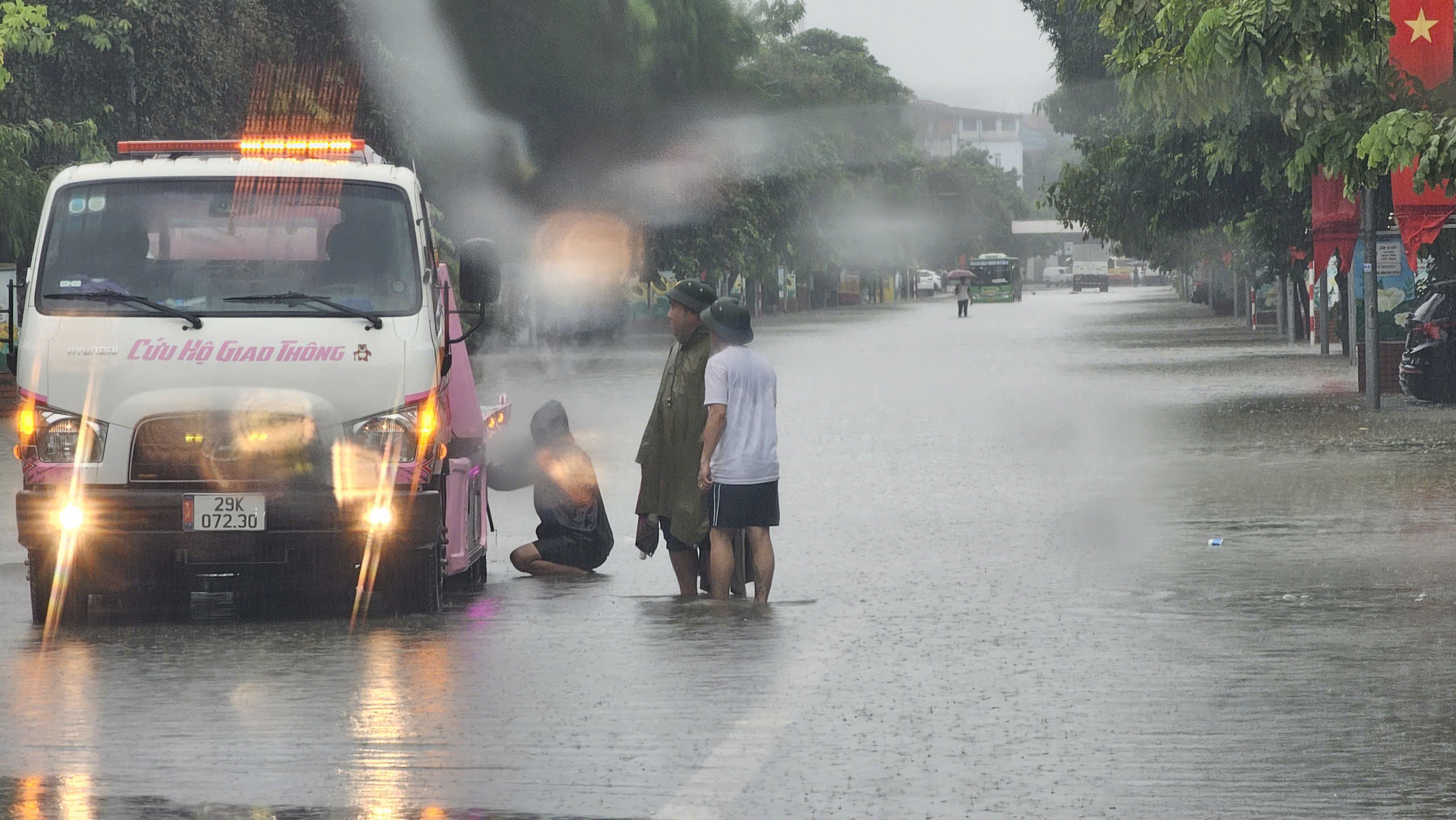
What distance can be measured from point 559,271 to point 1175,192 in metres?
18.8

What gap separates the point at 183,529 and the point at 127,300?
110 centimetres

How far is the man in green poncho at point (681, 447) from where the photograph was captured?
1138cm

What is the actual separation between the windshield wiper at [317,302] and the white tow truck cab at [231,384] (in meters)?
0.01

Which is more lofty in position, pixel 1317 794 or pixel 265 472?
pixel 265 472

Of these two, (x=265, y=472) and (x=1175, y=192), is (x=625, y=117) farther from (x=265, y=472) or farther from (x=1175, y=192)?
(x=265, y=472)

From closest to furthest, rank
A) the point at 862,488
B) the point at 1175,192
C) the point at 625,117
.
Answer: the point at 862,488 → the point at 1175,192 → the point at 625,117

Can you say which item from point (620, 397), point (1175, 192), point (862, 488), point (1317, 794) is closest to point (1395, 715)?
point (1317, 794)

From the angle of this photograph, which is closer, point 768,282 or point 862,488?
point 862,488

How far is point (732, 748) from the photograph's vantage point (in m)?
7.46

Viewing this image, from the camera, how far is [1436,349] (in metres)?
26.1

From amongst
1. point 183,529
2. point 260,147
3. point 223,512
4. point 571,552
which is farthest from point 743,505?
point 260,147

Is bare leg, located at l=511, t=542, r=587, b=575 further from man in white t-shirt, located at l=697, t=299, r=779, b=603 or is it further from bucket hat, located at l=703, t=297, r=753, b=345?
bucket hat, located at l=703, t=297, r=753, b=345

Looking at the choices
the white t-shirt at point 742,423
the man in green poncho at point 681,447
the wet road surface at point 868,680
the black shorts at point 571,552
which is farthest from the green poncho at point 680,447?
the black shorts at point 571,552

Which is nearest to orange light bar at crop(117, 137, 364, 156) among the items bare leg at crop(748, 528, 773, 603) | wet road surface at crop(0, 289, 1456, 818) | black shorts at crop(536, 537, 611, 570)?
wet road surface at crop(0, 289, 1456, 818)
